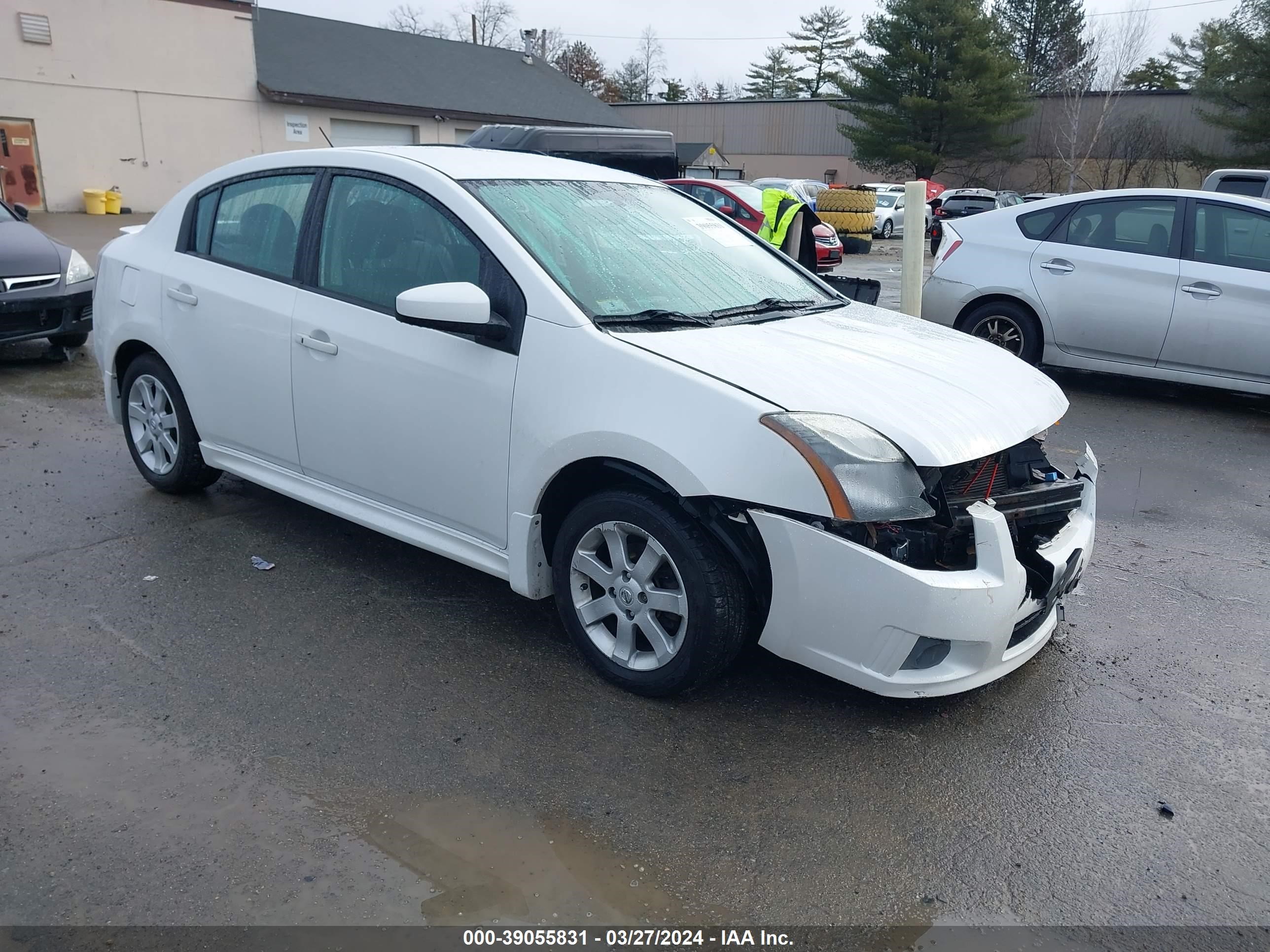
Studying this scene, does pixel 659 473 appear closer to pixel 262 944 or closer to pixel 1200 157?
pixel 262 944

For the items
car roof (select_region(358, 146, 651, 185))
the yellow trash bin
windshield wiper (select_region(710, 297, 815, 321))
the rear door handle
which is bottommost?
the yellow trash bin

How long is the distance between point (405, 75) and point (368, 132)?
2980mm

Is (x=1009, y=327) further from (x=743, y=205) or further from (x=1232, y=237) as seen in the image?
(x=743, y=205)

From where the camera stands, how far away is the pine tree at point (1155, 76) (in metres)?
55.0

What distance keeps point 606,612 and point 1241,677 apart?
2.33 m

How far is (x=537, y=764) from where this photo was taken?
3.10 m

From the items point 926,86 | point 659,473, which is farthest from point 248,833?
point 926,86

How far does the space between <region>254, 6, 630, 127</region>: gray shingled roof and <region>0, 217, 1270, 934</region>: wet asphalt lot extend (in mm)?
28855

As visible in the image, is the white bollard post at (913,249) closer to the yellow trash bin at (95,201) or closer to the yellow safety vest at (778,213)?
the yellow safety vest at (778,213)

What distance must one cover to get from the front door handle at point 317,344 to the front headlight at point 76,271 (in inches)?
208

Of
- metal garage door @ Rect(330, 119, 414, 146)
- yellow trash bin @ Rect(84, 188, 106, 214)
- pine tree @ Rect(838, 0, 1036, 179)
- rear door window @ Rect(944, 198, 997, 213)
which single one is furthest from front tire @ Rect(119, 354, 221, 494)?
pine tree @ Rect(838, 0, 1036, 179)

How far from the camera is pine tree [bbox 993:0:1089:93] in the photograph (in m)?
54.9

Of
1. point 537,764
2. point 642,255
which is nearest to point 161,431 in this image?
point 642,255

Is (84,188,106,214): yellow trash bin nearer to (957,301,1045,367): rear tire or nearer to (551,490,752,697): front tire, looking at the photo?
(957,301,1045,367): rear tire
